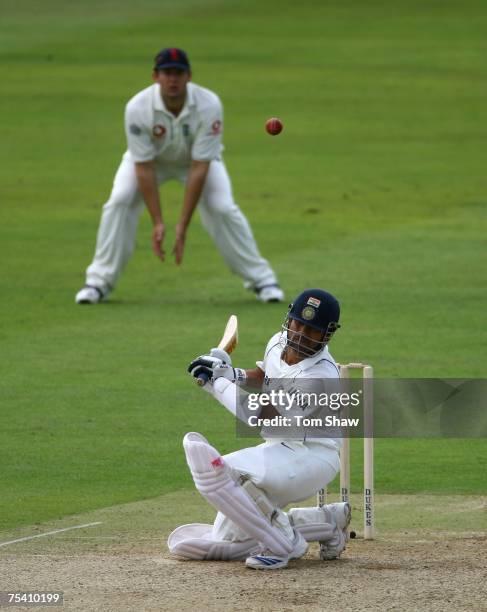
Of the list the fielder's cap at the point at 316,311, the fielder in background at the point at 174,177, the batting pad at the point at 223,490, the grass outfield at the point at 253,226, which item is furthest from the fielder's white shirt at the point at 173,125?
the batting pad at the point at 223,490

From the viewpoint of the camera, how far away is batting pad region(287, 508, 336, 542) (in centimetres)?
695

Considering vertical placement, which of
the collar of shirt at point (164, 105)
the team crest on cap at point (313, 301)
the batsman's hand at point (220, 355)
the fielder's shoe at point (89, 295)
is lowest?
the batsman's hand at point (220, 355)

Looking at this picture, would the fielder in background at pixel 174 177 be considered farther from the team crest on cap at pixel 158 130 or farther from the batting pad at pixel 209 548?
the batting pad at pixel 209 548

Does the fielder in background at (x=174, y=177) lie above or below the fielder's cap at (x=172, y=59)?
below

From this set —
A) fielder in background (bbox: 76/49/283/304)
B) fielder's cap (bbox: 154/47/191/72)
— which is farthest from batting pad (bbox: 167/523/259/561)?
fielder's cap (bbox: 154/47/191/72)

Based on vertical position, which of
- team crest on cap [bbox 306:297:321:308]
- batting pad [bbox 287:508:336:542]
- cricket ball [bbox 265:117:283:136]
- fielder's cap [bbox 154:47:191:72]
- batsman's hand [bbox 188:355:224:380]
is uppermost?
fielder's cap [bbox 154:47:191:72]

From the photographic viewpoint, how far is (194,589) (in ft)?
20.9

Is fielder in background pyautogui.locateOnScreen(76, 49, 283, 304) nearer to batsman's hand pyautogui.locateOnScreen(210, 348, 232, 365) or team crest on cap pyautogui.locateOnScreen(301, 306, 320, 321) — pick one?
batsman's hand pyautogui.locateOnScreen(210, 348, 232, 365)

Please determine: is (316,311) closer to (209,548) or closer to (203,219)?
(209,548)

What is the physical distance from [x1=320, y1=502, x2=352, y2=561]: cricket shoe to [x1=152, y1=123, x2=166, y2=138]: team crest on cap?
6648 mm

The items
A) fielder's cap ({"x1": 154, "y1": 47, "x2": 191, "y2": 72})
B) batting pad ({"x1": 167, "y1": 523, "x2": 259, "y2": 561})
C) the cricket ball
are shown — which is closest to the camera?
batting pad ({"x1": 167, "y1": 523, "x2": 259, "y2": 561})

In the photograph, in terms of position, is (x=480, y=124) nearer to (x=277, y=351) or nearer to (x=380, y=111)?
(x=380, y=111)

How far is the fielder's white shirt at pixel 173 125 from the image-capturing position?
13.3 m

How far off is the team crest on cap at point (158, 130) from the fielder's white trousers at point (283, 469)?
22.1ft
